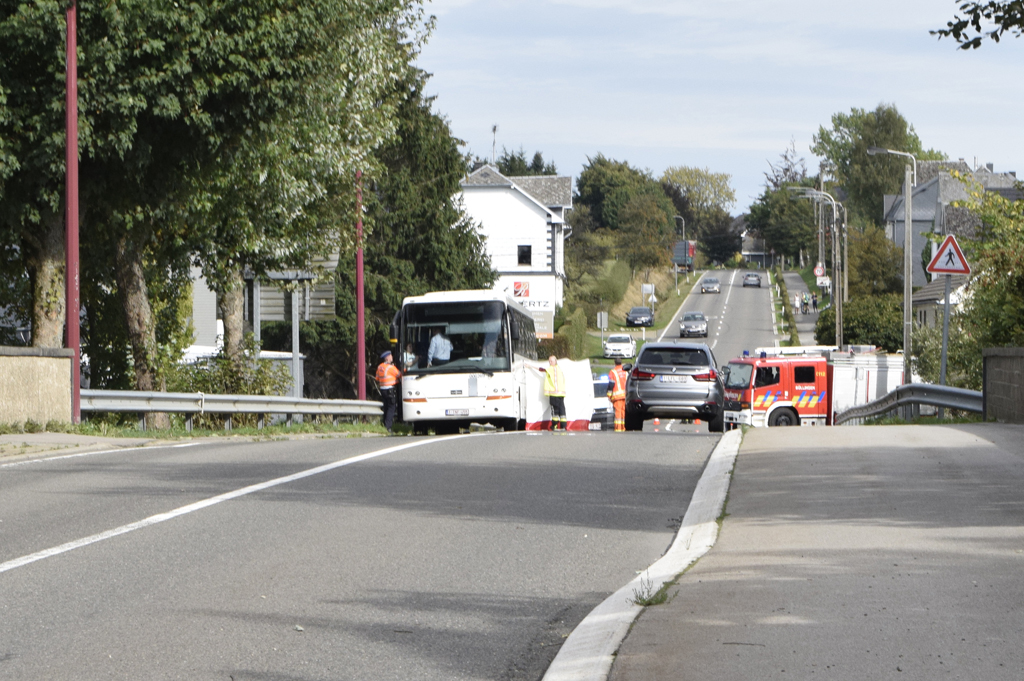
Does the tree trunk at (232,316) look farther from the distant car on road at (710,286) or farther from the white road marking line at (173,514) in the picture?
the distant car on road at (710,286)

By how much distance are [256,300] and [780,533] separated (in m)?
21.8

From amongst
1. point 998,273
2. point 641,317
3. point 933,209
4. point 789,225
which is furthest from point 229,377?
point 789,225

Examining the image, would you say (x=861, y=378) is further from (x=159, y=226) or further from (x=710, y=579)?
(x=710, y=579)

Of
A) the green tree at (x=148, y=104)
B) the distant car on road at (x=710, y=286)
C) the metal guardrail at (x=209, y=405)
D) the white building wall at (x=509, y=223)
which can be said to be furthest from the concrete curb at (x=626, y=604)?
the distant car on road at (x=710, y=286)

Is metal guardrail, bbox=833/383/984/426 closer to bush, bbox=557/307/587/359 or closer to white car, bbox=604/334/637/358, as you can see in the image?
white car, bbox=604/334/637/358

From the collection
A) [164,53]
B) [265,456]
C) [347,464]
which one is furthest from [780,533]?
[164,53]

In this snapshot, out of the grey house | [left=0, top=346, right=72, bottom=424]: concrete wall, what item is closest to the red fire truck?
[left=0, top=346, right=72, bottom=424]: concrete wall

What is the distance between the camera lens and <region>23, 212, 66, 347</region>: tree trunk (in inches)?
824

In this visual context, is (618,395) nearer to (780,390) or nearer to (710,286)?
(780,390)

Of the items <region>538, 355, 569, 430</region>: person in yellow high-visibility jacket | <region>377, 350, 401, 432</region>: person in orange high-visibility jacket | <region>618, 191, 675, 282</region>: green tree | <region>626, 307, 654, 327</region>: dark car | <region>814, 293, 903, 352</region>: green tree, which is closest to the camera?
<region>377, 350, 401, 432</region>: person in orange high-visibility jacket

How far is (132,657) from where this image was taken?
5.68m

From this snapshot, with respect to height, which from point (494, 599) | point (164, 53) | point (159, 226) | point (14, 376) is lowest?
point (494, 599)

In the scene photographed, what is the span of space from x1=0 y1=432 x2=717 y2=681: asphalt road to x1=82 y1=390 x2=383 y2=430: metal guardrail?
572 centimetres

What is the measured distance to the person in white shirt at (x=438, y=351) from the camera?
24.7 m
